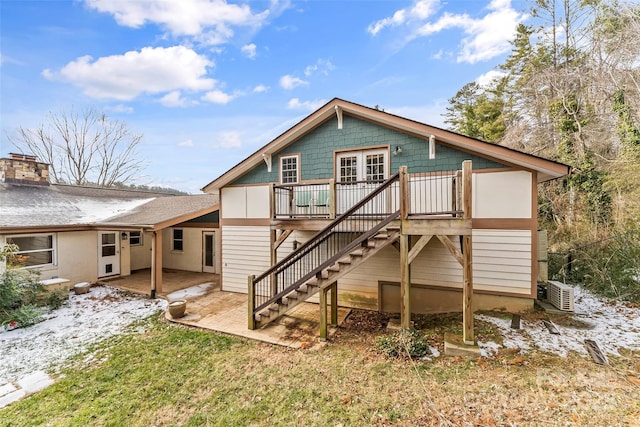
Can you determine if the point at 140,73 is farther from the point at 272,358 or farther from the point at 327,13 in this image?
the point at 272,358

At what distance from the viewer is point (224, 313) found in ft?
24.5

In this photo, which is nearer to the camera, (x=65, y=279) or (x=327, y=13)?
(x=65, y=279)

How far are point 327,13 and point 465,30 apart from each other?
6.00m

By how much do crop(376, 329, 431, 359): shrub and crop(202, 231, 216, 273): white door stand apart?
30.0 feet

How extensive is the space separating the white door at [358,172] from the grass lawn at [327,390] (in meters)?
3.82

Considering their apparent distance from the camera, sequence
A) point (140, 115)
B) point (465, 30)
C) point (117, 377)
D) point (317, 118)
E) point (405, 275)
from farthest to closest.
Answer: point (140, 115) → point (465, 30) → point (317, 118) → point (405, 275) → point (117, 377)

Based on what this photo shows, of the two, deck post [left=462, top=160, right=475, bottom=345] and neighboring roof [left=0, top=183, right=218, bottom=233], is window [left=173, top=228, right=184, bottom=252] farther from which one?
deck post [left=462, top=160, right=475, bottom=345]

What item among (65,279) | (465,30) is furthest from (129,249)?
(465,30)

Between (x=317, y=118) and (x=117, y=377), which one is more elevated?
(x=317, y=118)

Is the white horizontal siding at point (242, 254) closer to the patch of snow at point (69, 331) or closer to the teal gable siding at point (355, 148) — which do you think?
the teal gable siding at point (355, 148)

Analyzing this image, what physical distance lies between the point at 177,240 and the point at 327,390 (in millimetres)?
11404

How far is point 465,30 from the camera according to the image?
11.4m

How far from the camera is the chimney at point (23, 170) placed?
444 inches

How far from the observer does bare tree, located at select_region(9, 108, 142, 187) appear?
21750mm
